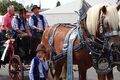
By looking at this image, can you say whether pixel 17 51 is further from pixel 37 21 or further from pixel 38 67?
pixel 38 67

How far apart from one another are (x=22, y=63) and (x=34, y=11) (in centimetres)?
133

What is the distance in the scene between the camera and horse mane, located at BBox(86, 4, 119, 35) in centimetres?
638

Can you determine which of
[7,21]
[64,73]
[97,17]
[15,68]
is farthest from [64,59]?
[7,21]

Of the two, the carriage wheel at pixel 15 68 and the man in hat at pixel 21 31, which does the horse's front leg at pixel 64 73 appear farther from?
the man in hat at pixel 21 31

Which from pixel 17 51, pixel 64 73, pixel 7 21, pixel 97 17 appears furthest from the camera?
pixel 7 21

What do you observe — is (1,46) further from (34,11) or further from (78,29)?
(78,29)

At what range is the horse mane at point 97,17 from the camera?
6379 millimetres

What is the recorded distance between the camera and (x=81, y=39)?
7.02 m

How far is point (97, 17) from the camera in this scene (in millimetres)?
6582

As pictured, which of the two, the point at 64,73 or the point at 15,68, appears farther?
the point at 15,68

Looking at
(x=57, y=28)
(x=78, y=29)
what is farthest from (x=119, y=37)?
(x=57, y=28)

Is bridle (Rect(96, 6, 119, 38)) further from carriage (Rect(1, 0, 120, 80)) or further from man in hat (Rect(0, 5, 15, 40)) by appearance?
man in hat (Rect(0, 5, 15, 40))

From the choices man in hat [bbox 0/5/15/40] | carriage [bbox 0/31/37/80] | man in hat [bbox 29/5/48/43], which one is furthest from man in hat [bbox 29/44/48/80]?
man in hat [bbox 0/5/15/40]

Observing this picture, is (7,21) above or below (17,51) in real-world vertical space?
above
